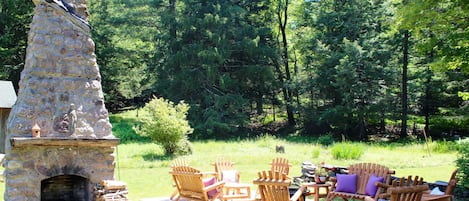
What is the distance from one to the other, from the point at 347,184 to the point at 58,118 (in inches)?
193

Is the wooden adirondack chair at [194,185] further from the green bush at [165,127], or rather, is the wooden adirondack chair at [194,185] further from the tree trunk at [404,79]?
the tree trunk at [404,79]

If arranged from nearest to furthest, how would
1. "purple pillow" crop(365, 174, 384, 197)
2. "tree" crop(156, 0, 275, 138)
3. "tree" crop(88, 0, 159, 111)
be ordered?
"purple pillow" crop(365, 174, 384, 197) < "tree" crop(156, 0, 275, 138) < "tree" crop(88, 0, 159, 111)

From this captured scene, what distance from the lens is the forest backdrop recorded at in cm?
2217

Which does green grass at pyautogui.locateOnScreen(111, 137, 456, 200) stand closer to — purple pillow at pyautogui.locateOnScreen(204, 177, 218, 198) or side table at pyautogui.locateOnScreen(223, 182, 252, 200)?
side table at pyautogui.locateOnScreen(223, 182, 252, 200)

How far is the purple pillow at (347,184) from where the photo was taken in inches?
267

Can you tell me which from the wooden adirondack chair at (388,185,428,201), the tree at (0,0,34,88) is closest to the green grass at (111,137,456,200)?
the wooden adirondack chair at (388,185,428,201)

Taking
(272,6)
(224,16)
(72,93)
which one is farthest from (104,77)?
(72,93)

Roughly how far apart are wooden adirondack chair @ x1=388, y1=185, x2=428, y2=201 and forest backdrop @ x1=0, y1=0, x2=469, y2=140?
56.4 feet

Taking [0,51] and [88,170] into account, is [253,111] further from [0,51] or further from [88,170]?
[88,170]

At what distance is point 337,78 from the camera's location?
21953 millimetres

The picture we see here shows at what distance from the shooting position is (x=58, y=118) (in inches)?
291

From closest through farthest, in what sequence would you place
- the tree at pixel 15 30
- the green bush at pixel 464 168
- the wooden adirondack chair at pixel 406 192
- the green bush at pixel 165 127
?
1. the wooden adirondack chair at pixel 406 192
2. the green bush at pixel 464 168
3. the green bush at pixel 165 127
4. the tree at pixel 15 30

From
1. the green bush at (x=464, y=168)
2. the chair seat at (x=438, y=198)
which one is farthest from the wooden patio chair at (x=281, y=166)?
the green bush at (x=464, y=168)

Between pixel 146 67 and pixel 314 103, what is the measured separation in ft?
33.9
